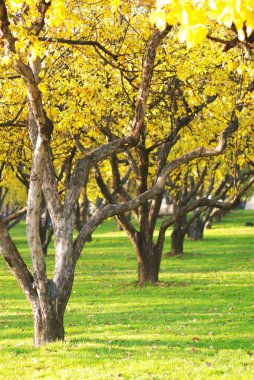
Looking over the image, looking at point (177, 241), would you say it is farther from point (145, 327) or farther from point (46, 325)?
point (46, 325)

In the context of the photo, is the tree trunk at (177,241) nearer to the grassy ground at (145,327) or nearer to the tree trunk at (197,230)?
the grassy ground at (145,327)

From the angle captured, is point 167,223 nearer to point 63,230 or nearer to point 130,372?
point 63,230

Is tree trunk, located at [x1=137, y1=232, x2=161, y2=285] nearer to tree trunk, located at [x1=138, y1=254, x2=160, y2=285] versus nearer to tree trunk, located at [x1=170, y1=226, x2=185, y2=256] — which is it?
tree trunk, located at [x1=138, y1=254, x2=160, y2=285]

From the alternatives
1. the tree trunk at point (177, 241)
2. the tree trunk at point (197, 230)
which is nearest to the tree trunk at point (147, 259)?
the tree trunk at point (177, 241)

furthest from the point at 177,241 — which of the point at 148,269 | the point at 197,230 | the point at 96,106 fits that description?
the point at 96,106

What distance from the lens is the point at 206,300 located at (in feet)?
70.4

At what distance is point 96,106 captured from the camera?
19500mm

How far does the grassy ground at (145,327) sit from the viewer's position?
11695 millimetres

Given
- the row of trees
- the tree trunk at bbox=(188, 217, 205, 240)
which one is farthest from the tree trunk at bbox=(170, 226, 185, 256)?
the tree trunk at bbox=(188, 217, 205, 240)

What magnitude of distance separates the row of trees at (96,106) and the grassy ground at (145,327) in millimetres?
1209

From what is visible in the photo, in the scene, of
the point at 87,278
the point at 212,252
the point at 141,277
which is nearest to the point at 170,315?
the point at 141,277

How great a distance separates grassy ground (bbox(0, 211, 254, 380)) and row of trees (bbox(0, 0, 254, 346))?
3.97 feet

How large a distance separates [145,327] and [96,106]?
255 inches

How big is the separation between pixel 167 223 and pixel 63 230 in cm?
1126
